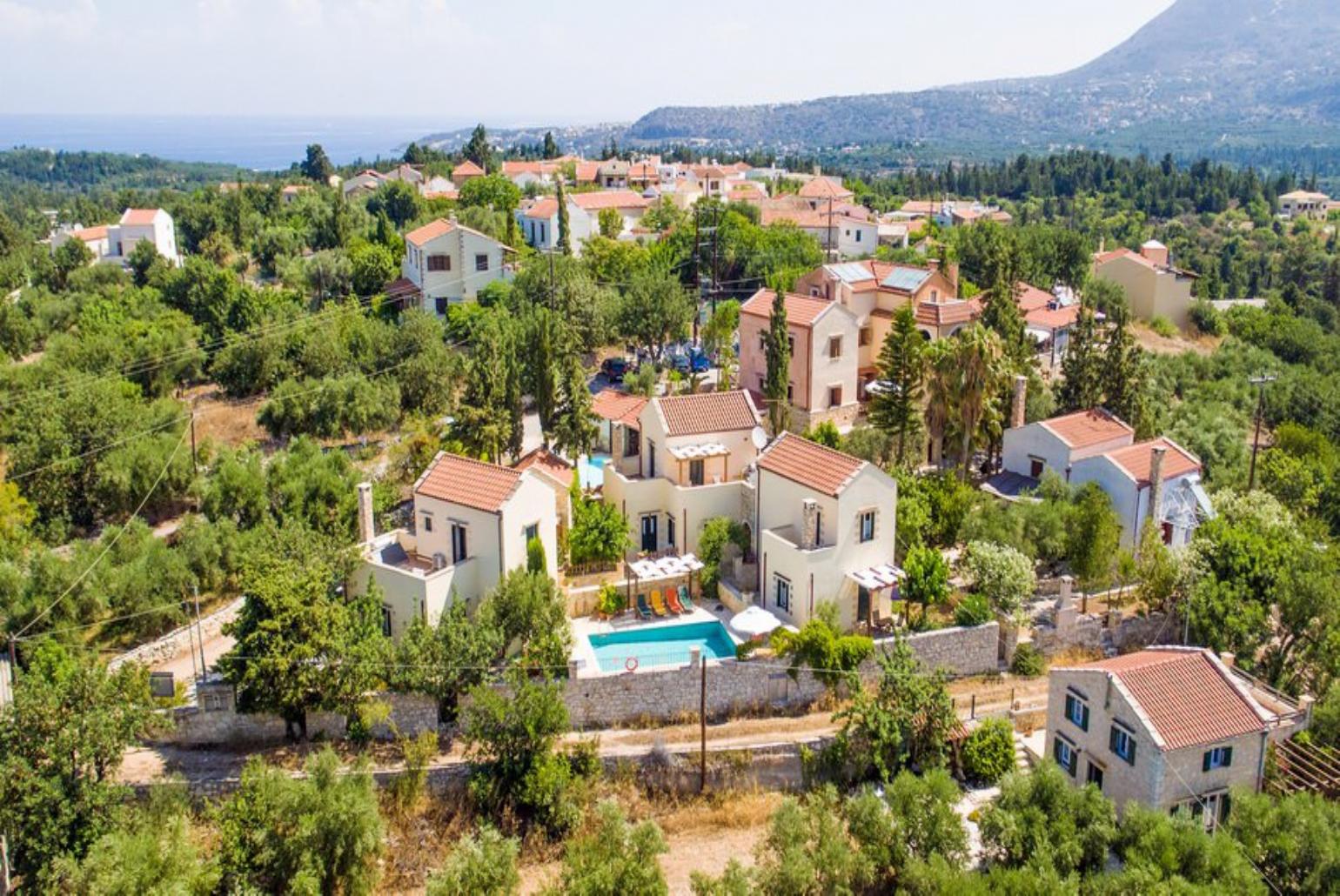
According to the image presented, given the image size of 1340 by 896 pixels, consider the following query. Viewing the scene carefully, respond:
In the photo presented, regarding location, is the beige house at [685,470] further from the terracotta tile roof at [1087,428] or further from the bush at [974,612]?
the terracotta tile roof at [1087,428]

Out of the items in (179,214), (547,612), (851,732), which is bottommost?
(851,732)

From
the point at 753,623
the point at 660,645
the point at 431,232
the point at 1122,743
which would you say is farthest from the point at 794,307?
the point at 1122,743

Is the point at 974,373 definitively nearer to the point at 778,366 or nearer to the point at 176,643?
the point at 778,366

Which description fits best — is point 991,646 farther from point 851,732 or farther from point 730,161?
point 730,161

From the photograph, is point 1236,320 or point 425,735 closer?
point 425,735

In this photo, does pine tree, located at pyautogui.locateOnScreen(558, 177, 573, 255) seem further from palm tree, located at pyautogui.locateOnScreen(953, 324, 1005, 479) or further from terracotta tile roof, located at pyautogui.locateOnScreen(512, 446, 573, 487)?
palm tree, located at pyautogui.locateOnScreen(953, 324, 1005, 479)

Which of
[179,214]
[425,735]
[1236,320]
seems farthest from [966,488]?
[179,214]

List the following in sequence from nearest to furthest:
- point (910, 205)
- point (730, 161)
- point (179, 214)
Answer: point (179, 214), point (910, 205), point (730, 161)

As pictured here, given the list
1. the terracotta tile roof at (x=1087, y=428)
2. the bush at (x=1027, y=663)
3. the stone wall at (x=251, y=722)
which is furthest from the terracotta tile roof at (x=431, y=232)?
the bush at (x=1027, y=663)
